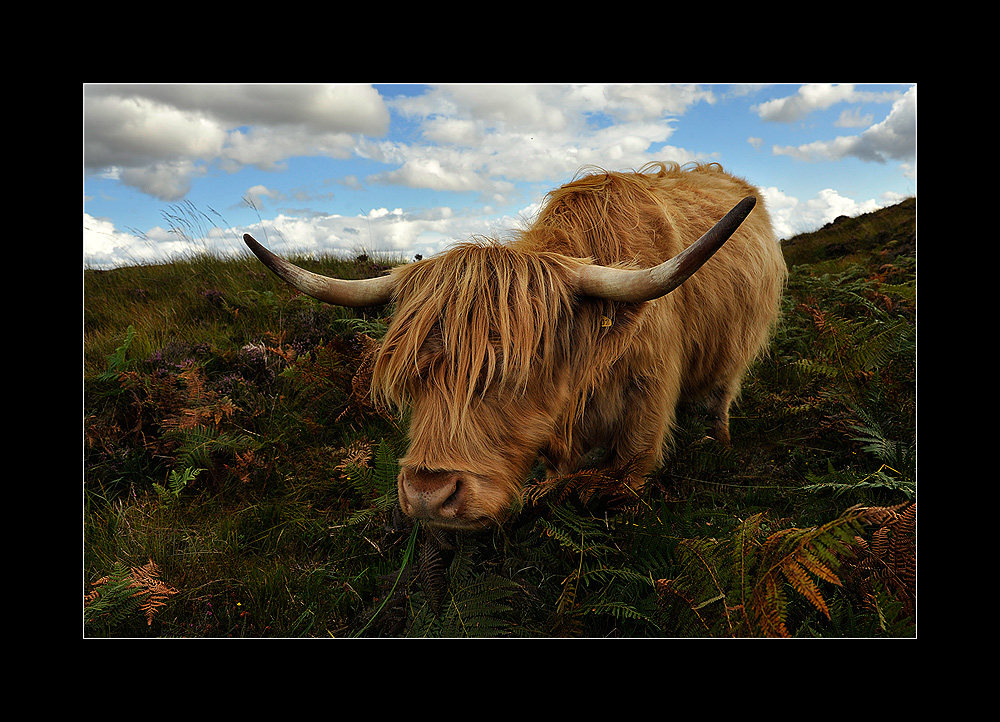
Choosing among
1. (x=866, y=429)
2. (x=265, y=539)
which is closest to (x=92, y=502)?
(x=265, y=539)

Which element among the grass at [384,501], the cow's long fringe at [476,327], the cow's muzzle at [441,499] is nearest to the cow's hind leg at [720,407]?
the grass at [384,501]

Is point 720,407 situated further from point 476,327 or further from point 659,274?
point 476,327

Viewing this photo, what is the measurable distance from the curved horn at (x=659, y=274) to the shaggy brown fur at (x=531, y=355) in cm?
10

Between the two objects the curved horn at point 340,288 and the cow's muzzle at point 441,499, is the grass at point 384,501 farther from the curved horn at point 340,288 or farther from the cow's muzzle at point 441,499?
the curved horn at point 340,288

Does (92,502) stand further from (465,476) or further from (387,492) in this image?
(465,476)

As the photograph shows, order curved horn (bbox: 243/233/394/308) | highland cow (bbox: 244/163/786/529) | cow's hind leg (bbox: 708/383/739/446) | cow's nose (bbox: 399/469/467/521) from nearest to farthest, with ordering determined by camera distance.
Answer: cow's nose (bbox: 399/469/467/521)
highland cow (bbox: 244/163/786/529)
curved horn (bbox: 243/233/394/308)
cow's hind leg (bbox: 708/383/739/446)

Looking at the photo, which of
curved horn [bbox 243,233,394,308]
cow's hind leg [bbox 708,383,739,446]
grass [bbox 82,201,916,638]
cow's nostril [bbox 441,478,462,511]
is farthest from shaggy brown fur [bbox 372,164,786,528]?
cow's hind leg [bbox 708,383,739,446]

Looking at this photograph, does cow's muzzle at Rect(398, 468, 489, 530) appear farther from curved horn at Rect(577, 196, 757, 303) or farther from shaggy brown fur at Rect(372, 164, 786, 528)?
curved horn at Rect(577, 196, 757, 303)

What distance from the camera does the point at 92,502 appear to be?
3.69 meters

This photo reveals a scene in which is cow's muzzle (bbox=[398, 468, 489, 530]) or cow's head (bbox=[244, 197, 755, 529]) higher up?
cow's head (bbox=[244, 197, 755, 529])

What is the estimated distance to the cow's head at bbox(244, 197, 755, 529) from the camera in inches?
89.7

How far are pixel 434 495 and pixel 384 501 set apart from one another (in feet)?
3.95

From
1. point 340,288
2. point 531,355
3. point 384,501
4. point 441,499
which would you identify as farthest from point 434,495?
point 340,288
